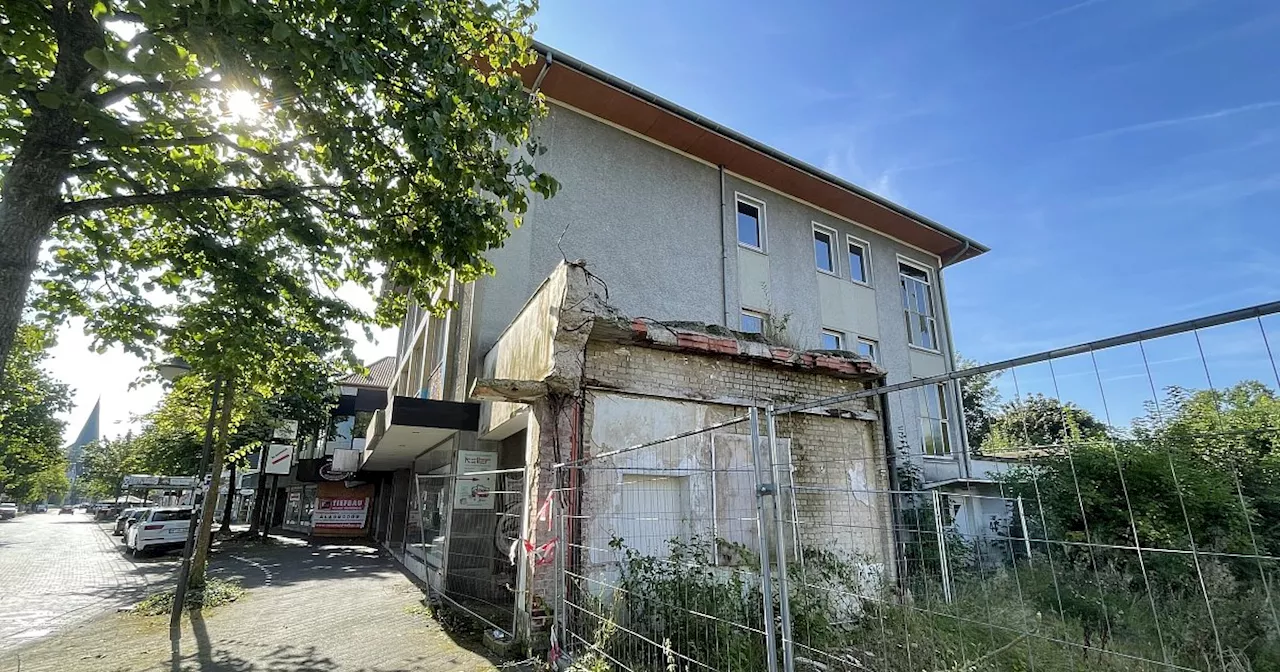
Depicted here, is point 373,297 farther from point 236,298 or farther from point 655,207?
point 655,207

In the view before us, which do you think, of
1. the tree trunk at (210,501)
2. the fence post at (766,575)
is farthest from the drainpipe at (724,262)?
the tree trunk at (210,501)

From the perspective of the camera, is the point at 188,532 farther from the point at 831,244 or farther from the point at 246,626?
the point at 831,244

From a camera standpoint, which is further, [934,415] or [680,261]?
[934,415]

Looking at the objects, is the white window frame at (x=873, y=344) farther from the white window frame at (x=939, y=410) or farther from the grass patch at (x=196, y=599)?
the grass patch at (x=196, y=599)

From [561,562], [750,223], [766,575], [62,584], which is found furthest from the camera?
[750,223]

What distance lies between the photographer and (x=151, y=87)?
16.7 feet

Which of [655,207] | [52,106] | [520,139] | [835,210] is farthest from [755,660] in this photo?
[835,210]

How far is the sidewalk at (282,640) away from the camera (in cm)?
637

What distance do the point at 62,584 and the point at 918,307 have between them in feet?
79.0

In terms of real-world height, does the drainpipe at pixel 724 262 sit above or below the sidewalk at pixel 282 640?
above

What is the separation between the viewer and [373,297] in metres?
8.68

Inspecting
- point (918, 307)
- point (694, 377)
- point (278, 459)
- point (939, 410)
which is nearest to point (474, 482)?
point (694, 377)

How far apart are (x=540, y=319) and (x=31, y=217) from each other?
4457 millimetres

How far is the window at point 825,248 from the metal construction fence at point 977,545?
7.85 metres
